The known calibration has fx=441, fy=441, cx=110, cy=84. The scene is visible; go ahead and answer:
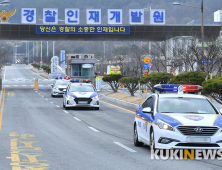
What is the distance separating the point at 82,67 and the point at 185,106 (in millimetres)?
50652

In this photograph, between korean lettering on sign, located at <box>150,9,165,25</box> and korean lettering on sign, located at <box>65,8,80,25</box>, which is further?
korean lettering on sign, located at <box>150,9,165,25</box>

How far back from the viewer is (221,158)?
952 centimetres

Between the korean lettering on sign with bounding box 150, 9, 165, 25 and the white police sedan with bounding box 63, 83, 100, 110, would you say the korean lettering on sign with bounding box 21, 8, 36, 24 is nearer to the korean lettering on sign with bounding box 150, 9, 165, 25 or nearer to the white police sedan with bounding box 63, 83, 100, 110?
the korean lettering on sign with bounding box 150, 9, 165, 25

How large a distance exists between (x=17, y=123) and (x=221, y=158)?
33.4 ft

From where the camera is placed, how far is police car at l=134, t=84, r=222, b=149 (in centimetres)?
920

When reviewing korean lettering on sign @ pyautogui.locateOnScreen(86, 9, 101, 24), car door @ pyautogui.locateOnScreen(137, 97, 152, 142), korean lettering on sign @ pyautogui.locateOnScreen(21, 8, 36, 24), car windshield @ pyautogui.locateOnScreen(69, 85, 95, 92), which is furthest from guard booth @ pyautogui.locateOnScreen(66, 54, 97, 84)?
car door @ pyautogui.locateOnScreen(137, 97, 152, 142)

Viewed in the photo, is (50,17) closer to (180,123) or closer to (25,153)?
(25,153)

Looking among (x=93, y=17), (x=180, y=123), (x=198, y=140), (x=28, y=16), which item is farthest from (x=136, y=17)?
(x=198, y=140)

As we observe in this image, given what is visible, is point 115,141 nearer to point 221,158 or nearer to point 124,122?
point 221,158

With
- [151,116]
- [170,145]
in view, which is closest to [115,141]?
[151,116]

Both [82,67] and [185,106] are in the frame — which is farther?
[82,67]

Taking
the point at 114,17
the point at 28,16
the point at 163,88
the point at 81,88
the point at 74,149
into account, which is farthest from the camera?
A: the point at 114,17

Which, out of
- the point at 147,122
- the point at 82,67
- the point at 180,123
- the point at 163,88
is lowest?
the point at 147,122

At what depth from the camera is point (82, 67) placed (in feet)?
200
